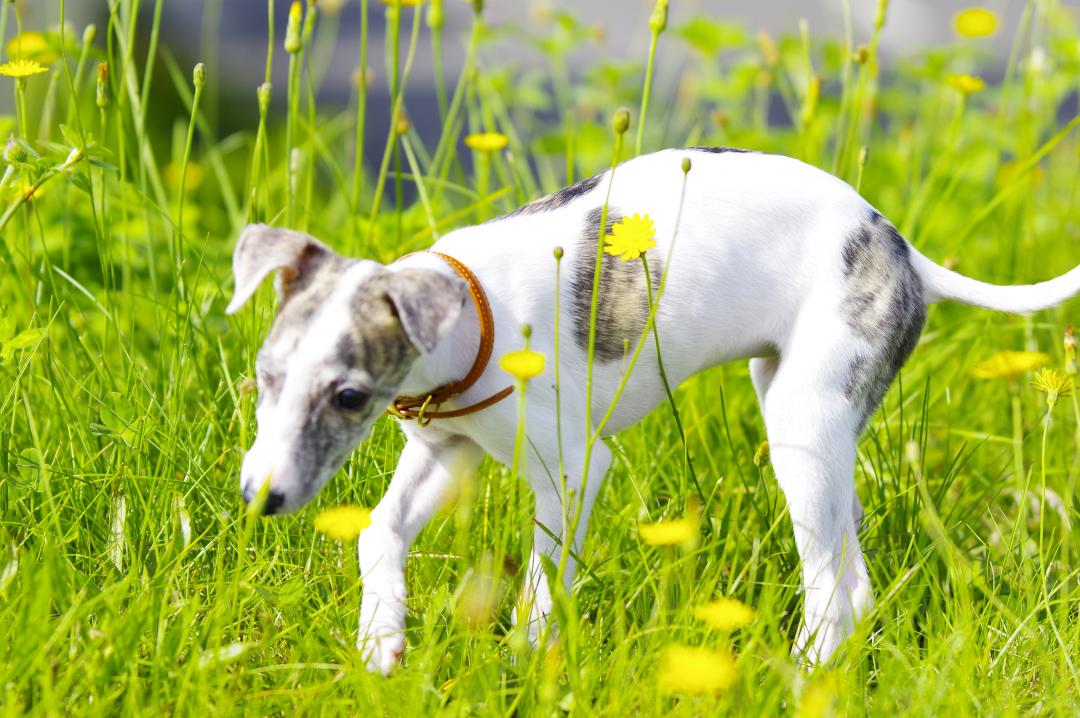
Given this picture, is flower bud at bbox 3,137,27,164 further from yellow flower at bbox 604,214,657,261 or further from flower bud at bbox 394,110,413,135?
yellow flower at bbox 604,214,657,261

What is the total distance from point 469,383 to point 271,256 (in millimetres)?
398

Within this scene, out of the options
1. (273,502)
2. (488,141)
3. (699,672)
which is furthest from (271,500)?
(488,141)

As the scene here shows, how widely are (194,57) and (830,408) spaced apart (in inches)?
230

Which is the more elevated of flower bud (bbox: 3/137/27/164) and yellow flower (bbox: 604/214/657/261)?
yellow flower (bbox: 604/214/657/261)

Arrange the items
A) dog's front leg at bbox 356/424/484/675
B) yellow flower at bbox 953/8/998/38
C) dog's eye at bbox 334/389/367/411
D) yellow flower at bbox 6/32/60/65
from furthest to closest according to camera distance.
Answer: yellow flower at bbox 953/8/998/38 → yellow flower at bbox 6/32/60/65 → dog's front leg at bbox 356/424/484/675 → dog's eye at bbox 334/389/367/411

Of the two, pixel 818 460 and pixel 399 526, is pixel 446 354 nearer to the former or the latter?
pixel 399 526

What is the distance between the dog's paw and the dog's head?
1.16 feet

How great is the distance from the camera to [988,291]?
2.41 meters

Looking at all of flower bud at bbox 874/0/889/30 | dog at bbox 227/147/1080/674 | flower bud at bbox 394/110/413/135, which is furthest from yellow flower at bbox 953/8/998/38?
flower bud at bbox 394/110/413/135

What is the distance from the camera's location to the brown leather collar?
213 centimetres

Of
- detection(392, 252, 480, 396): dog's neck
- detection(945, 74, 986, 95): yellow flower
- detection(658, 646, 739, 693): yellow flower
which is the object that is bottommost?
detection(658, 646, 739, 693): yellow flower

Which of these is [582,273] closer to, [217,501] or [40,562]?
[217,501]

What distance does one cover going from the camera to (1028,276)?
3979 mm

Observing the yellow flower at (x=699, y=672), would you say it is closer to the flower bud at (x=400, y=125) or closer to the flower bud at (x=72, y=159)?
the flower bud at (x=72, y=159)
